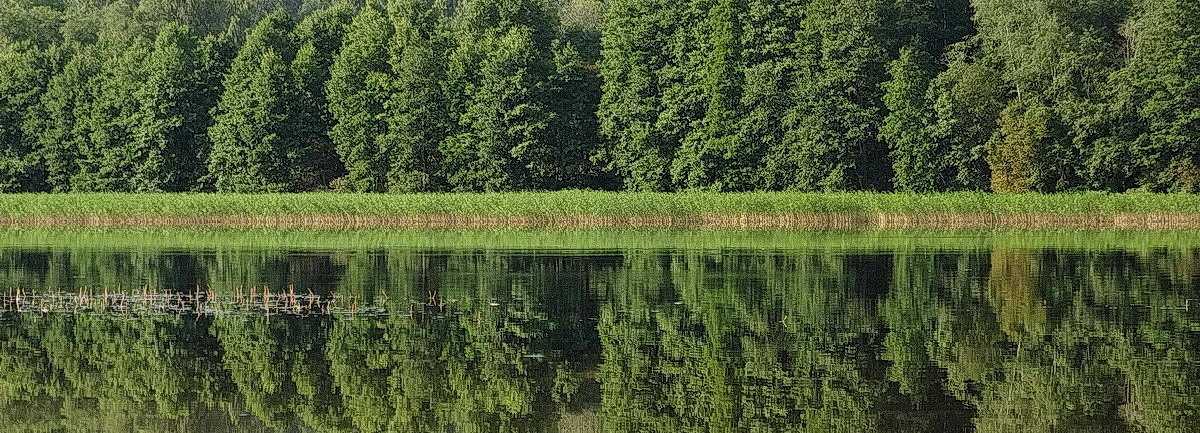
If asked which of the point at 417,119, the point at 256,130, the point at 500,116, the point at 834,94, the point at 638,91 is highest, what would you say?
the point at 638,91

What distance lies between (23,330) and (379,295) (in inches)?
303

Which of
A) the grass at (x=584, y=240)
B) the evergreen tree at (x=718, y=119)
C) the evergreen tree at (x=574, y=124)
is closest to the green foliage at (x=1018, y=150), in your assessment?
the grass at (x=584, y=240)

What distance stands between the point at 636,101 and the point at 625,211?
14881 millimetres

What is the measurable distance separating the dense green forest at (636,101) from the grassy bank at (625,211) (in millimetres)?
5752

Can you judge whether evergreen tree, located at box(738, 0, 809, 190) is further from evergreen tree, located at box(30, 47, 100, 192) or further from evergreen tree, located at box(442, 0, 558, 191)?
evergreen tree, located at box(30, 47, 100, 192)

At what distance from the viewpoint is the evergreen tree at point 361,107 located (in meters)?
82.9

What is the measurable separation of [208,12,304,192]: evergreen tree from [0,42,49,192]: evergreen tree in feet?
38.4

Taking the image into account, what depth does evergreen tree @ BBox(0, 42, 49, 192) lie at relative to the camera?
8969 cm

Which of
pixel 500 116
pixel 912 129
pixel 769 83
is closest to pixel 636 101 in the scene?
pixel 500 116

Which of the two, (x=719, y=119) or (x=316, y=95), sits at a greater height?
(x=316, y=95)

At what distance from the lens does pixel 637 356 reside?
21.7 m

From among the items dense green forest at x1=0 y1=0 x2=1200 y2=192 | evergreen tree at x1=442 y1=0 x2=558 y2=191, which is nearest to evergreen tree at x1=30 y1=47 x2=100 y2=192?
dense green forest at x1=0 y1=0 x2=1200 y2=192

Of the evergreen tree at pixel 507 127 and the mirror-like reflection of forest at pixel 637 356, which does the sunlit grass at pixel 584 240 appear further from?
the evergreen tree at pixel 507 127

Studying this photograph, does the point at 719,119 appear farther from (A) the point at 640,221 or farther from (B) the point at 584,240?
(B) the point at 584,240
